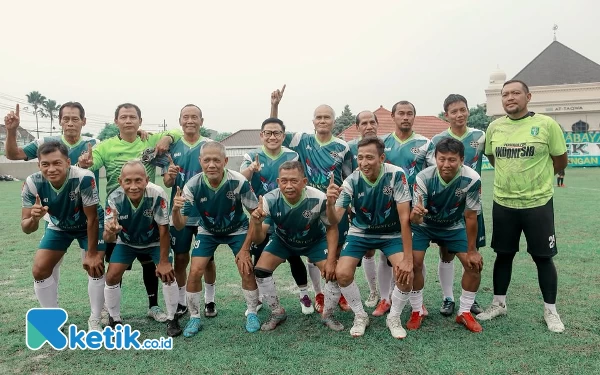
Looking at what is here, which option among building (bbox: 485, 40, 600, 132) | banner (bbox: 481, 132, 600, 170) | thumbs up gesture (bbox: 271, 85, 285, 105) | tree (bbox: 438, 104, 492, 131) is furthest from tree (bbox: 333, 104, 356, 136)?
thumbs up gesture (bbox: 271, 85, 285, 105)

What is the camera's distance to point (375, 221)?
4.08 metres

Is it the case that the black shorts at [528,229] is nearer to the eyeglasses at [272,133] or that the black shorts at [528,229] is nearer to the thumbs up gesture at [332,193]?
the thumbs up gesture at [332,193]

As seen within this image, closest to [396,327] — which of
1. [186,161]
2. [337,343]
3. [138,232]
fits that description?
[337,343]

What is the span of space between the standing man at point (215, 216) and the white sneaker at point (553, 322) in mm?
2539

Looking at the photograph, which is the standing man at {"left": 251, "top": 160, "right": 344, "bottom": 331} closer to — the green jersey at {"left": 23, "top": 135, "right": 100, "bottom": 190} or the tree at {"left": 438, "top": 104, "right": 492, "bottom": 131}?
the green jersey at {"left": 23, "top": 135, "right": 100, "bottom": 190}

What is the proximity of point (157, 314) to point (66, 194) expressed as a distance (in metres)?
1.41

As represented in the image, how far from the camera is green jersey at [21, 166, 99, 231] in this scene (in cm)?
397

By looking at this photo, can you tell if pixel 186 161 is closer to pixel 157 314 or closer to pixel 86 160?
pixel 86 160

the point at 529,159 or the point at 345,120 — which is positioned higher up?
the point at 345,120

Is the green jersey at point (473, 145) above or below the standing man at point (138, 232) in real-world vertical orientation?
above

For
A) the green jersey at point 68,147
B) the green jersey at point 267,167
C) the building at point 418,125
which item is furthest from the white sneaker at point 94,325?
the building at point 418,125

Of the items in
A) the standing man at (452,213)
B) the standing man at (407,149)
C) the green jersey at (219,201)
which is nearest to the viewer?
the standing man at (452,213)

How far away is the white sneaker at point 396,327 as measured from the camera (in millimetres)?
3752

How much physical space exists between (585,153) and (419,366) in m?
28.5
